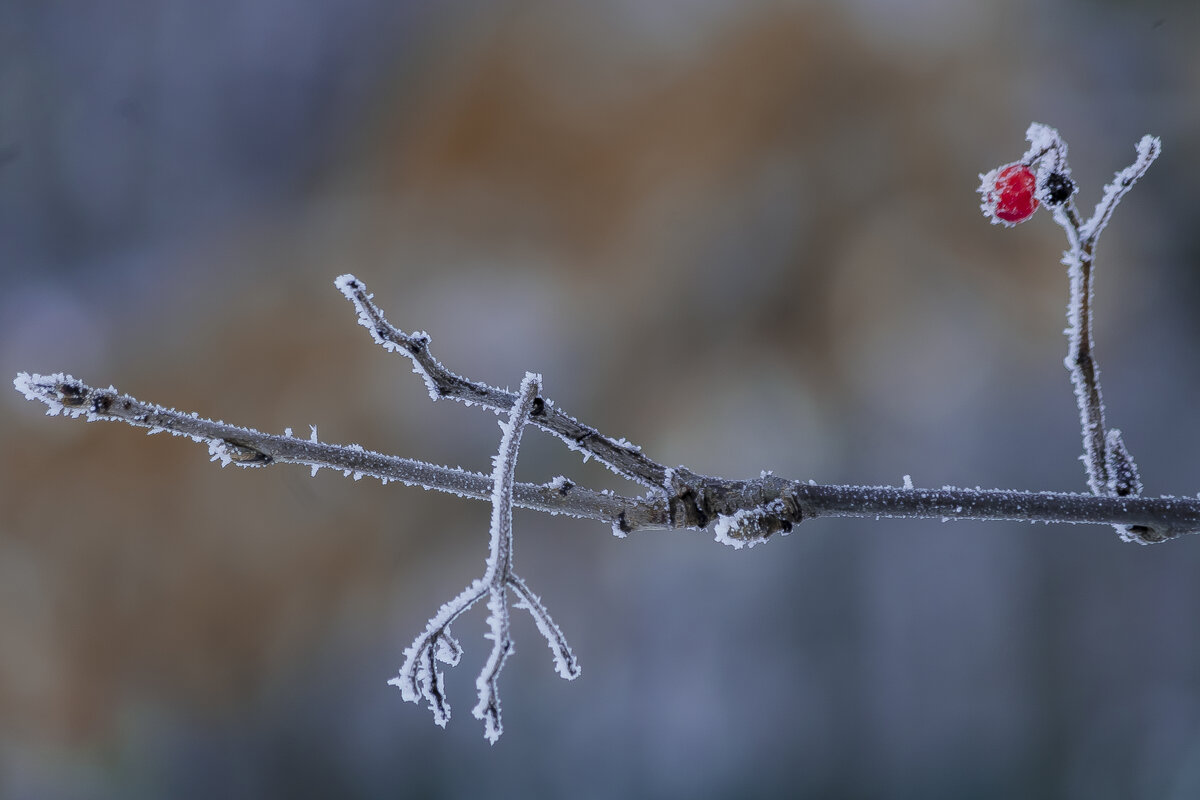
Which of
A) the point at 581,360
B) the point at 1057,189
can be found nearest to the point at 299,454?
the point at 1057,189

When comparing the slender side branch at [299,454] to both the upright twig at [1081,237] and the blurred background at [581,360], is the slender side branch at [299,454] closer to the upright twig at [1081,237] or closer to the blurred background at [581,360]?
the upright twig at [1081,237]

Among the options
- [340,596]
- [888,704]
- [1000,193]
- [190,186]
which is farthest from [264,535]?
[1000,193]

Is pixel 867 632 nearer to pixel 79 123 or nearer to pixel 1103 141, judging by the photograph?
pixel 1103 141

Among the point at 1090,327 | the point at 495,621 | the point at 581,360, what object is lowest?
the point at 495,621

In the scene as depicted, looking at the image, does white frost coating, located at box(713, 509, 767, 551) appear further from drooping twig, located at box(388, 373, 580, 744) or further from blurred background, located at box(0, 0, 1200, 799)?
blurred background, located at box(0, 0, 1200, 799)

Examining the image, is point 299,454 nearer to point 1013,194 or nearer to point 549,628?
point 549,628

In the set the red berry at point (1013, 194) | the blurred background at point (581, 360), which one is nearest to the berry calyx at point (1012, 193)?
the red berry at point (1013, 194)
